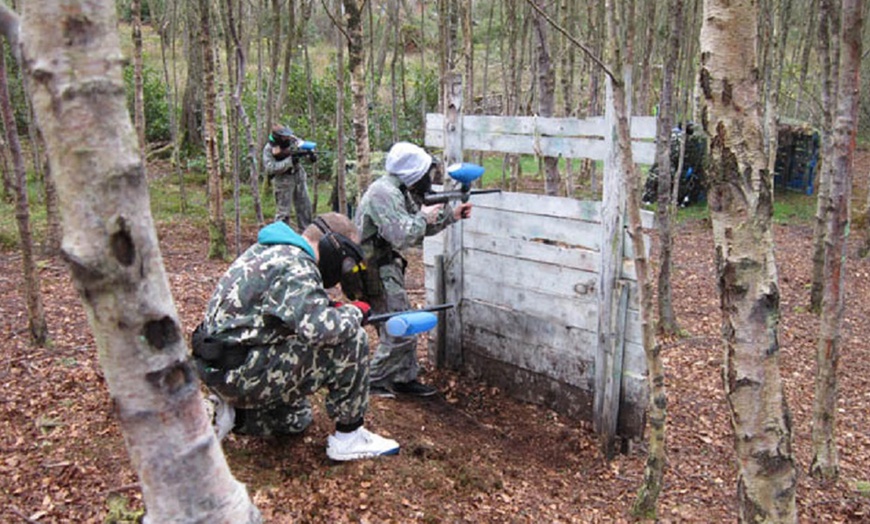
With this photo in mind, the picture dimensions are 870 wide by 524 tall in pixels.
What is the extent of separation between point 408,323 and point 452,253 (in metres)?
1.79

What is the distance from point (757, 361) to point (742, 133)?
74 centimetres

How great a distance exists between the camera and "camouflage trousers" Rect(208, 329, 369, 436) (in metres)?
3.48

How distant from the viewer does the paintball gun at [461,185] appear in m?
5.14

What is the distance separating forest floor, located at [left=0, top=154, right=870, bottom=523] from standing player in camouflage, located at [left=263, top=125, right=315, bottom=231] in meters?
3.06

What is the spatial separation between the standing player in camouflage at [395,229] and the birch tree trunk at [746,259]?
2848 millimetres

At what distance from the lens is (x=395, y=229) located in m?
4.89

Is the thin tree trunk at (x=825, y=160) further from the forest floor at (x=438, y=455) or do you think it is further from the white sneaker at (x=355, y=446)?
the white sneaker at (x=355, y=446)

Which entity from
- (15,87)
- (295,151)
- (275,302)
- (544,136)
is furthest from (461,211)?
(15,87)

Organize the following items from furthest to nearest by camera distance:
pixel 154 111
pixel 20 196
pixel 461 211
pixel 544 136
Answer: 1. pixel 154 111
2. pixel 461 211
3. pixel 544 136
4. pixel 20 196

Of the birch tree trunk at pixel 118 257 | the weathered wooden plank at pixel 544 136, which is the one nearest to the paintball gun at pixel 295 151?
the weathered wooden plank at pixel 544 136

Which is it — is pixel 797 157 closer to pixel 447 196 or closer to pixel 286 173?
pixel 286 173

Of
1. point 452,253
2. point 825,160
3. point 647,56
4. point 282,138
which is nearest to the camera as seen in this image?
point 452,253

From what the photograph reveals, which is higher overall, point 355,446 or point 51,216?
point 51,216

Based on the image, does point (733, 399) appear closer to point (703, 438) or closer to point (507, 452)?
point (507, 452)
